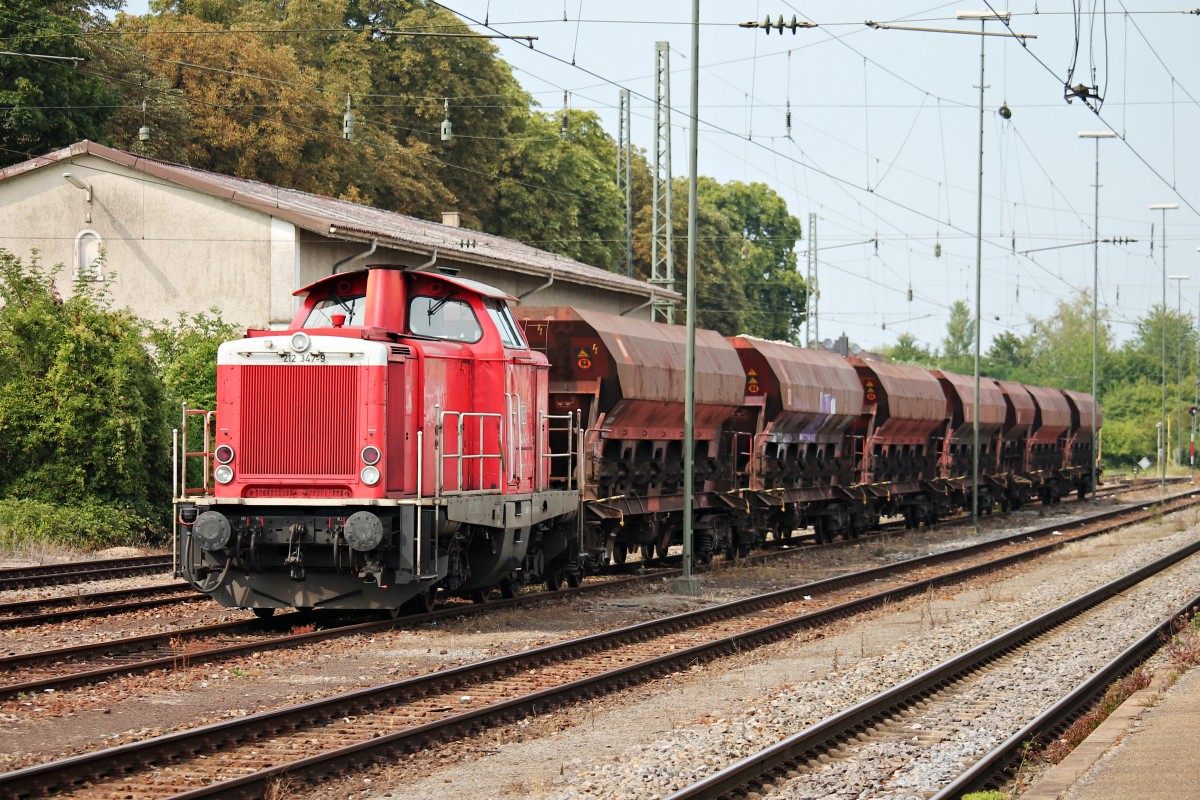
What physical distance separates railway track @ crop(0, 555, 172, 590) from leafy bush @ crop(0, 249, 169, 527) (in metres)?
2.93

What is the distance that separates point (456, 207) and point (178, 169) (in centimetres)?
2502

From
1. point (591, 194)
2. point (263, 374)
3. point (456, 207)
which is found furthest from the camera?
point (591, 194)

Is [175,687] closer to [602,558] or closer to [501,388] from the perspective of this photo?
[501,388]

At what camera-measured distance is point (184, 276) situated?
3066 cm

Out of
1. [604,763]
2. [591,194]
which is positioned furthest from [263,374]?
[591,194]

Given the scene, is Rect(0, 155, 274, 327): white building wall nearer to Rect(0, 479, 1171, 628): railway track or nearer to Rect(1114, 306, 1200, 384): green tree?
Rect(0, 479, 1171, 628): railway track

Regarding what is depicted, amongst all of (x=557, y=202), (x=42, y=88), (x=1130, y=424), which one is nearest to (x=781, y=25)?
(x=42, y=88)

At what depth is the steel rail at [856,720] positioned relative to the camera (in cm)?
834

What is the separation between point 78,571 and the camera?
65.2 feet

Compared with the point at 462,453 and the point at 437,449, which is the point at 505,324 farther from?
the point at 437,449

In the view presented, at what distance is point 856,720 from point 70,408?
57.4ft

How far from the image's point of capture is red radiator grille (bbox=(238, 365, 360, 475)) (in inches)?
534

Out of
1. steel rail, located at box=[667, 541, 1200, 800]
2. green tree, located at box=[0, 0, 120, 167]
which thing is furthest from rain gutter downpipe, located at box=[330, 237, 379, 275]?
steel rail, located at box=[667, 541, 1200, 800]

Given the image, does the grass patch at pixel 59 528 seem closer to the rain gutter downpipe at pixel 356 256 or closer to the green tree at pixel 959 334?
the rain gutter downpipe at pixel 356 256
